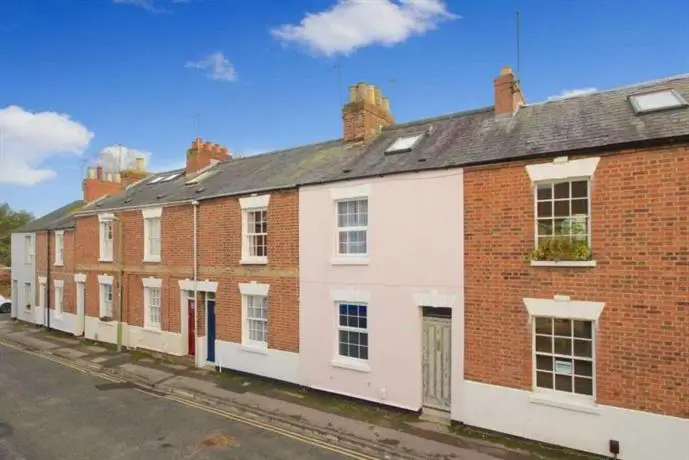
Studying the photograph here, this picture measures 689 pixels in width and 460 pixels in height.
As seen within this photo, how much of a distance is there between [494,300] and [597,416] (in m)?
2.82

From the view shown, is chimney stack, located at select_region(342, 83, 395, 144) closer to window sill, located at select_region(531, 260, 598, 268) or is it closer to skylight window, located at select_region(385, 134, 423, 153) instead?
skylight window, located at select_region(385, 134, 423, 153)

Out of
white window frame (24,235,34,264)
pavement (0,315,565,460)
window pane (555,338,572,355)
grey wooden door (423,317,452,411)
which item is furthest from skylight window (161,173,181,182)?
window pane (555,338,572,355)

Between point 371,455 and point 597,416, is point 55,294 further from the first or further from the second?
point 597,416

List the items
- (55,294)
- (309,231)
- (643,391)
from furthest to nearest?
1. (55,294)
2. (309,231)
3. (643,391)

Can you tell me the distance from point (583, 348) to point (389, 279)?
4.48 metres

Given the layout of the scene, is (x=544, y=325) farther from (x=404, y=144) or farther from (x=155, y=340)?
(x=155, y=340)

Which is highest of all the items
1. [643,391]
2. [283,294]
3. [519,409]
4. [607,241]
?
[607,241]

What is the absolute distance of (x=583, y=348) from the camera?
28.0 ft

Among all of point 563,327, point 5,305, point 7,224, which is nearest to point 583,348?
point 563,327

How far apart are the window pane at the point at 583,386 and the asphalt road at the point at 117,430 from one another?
194 inches

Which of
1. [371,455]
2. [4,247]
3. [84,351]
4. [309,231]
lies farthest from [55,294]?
[4,247]

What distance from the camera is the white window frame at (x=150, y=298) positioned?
1728cm

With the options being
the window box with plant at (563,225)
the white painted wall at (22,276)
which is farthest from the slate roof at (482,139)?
the white painted wall at (22,276)

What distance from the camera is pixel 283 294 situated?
43.2 feet
